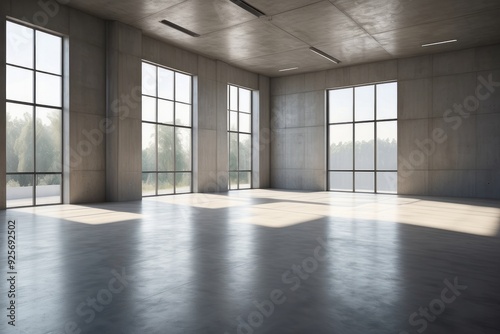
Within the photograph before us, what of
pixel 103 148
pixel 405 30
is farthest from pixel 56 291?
pixel 405 30

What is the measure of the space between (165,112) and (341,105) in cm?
1367

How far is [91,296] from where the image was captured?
557 centimetres

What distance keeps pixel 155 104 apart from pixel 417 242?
18390mm

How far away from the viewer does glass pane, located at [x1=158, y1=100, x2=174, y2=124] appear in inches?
948

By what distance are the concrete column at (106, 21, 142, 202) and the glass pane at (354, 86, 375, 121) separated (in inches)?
636

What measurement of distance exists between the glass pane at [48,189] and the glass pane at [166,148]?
6.63 meters

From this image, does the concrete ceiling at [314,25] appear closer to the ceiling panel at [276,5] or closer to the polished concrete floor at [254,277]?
the ceiling panel at [276,5]

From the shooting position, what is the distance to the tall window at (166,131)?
Result: 23.4 m

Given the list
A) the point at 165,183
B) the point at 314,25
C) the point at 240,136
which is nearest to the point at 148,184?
the point at 165,183

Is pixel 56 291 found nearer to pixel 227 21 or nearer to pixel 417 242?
pixel 417 242

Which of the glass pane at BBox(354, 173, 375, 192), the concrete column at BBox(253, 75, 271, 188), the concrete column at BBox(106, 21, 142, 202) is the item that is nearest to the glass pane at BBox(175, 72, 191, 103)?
the concrete column at BBox(106, 21, 142, 202)

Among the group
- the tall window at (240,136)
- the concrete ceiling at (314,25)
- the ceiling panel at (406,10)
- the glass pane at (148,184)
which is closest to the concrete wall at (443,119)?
the concrete ceiling at (314,25)

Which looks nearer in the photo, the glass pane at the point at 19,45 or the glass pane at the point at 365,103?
the glass pane at the point at 19,45

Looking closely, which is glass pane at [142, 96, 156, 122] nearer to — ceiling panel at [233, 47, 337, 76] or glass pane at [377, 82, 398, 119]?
ceiling panel at [233, 47, 337, 76]
